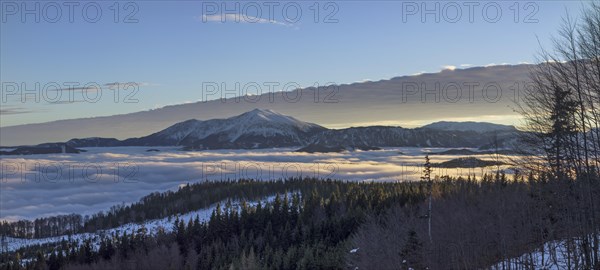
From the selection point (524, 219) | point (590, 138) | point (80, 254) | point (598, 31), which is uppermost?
point (598, 31)

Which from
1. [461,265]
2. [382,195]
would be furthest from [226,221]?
[461,265]

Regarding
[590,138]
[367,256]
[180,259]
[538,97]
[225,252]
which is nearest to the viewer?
[590,138]

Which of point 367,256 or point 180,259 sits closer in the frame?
point 367,256

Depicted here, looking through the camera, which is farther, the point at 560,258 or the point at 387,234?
the point at 387,234

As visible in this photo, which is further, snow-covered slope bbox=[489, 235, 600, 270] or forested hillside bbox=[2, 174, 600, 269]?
forested hillside bbox=[2, 174, 600, 269]

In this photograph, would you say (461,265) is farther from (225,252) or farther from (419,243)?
(225,252)

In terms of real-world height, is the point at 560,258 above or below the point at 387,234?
above

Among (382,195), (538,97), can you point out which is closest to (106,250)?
(382,195)

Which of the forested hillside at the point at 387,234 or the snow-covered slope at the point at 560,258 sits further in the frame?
the forested hillside at the point at 387,234

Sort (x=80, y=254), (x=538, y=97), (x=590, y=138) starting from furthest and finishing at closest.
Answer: (x=80, y=254), (x=538, y=97), (x=590, y=138)

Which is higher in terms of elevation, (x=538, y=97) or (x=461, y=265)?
(x=538, y=97)
